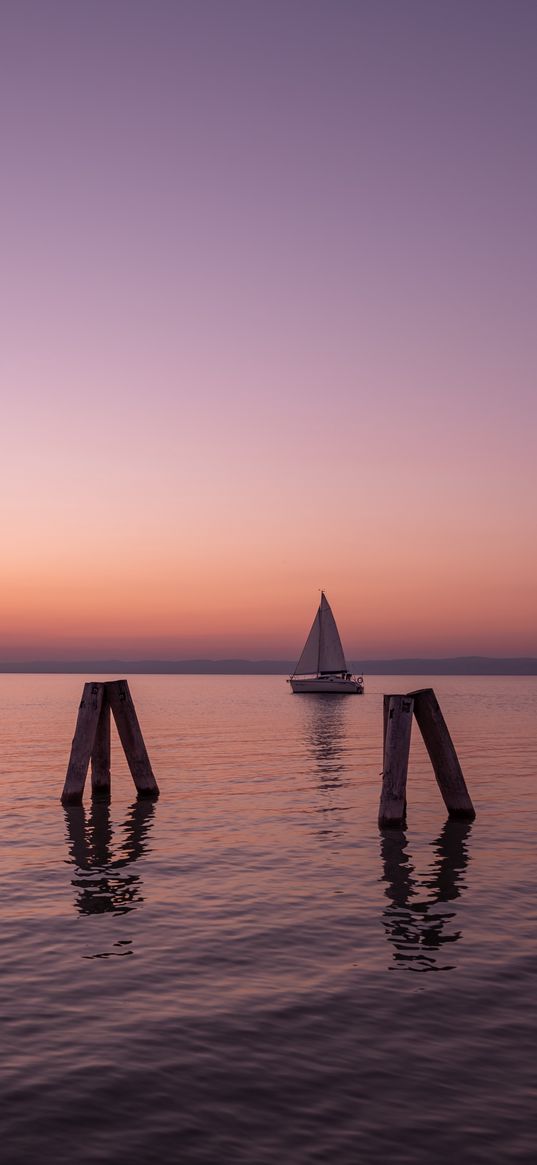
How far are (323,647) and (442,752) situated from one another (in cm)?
9633

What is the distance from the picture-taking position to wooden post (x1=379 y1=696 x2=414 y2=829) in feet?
53.1

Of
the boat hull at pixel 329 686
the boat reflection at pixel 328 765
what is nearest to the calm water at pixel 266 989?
the boat reflection at pixel 328 765

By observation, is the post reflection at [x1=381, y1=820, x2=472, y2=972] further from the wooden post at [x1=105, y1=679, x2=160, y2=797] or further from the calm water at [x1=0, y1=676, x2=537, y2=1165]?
the wooden post at [x1=105, y1=679, x2=160, y2=797]

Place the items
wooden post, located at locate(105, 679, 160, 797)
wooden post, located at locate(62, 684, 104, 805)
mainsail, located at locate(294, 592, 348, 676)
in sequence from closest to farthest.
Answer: wooden post, located at locate(62, 684, 104, 805) < wooden post, located at locate(105, 679, 160, 797) < mainsail, located at locate(294, 592, 348, 676)

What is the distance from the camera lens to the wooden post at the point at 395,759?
637 inches

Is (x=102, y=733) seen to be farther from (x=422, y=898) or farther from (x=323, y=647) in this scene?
(x=323, y=647)

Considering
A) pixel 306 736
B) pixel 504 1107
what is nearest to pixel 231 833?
pixel 504 1107

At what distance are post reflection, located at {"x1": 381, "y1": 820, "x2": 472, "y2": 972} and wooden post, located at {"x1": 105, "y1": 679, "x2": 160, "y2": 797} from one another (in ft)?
20.8

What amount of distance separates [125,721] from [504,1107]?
47.2ft

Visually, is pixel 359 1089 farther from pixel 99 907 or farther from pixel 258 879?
pixel 258 879

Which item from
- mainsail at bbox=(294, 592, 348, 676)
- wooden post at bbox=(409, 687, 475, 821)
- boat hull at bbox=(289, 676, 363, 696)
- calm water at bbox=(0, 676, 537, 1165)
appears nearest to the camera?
calm water at bbox=(0, 676, 537, 1165)

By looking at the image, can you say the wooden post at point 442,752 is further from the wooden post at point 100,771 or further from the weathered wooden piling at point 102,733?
the wooden post at point 100,771

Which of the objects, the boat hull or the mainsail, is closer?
the mainsail

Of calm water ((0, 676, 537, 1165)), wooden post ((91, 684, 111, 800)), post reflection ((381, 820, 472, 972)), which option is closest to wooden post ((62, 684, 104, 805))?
calm water ((0, 676, 537, 1165))
